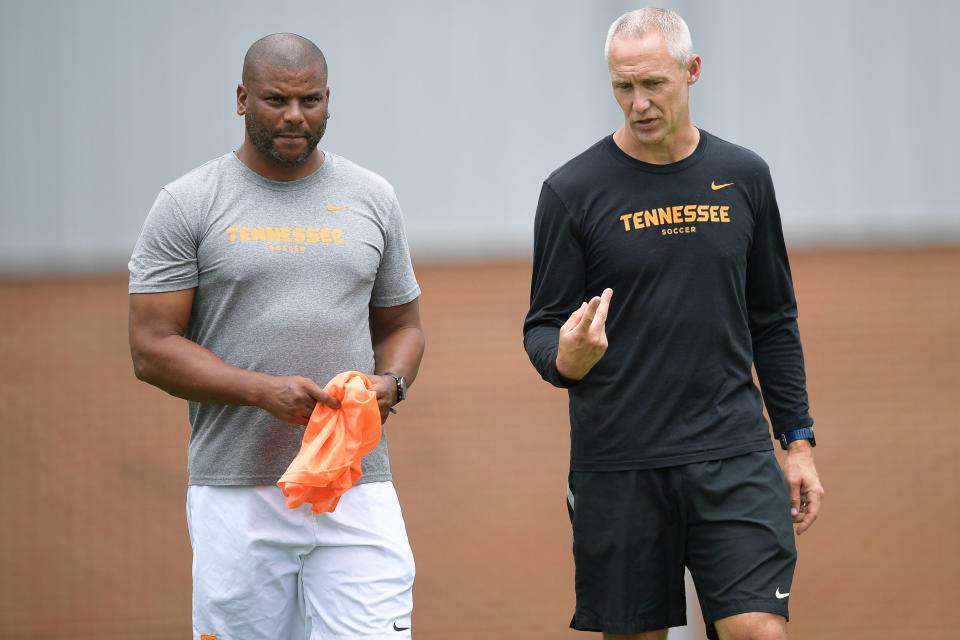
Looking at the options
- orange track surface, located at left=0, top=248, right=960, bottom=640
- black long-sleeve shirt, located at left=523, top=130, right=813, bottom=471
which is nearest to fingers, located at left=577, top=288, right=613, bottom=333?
black long-sleeve shirt, located at left=523, top=130, right=813, bottom=471

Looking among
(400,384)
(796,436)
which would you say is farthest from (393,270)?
(796,436)

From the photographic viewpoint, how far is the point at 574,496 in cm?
400

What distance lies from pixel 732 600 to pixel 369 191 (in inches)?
65.4

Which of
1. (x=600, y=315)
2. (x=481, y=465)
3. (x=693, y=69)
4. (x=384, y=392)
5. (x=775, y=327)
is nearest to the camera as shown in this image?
(x=600, y=315)

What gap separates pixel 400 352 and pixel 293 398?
547 mm

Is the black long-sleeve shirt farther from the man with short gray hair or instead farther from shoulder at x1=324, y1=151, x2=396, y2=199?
shoulder at x1=324, y1=151, x2=396, y2=199

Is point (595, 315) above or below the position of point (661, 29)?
below

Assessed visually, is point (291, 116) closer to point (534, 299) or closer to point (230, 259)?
point (230, 259)

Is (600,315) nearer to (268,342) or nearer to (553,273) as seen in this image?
(553,273)

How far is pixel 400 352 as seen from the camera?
13.1 feet

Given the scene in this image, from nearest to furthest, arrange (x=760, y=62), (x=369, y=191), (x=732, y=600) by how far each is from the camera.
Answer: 1. (x=732, y=600)
2. (x=369, y=191)
3. (x=760, y=62)

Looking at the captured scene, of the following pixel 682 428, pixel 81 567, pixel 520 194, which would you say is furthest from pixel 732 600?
pixel 81 567

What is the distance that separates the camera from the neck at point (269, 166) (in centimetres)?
382

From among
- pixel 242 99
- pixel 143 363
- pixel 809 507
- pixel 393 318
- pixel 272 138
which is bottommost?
pixel 809 507
